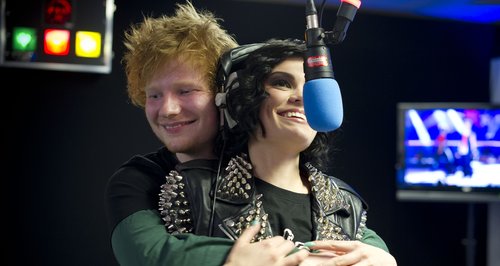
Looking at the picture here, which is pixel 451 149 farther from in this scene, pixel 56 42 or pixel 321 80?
pixel 321 80

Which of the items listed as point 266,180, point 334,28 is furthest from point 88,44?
point 334,28

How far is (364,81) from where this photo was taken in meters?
5.54

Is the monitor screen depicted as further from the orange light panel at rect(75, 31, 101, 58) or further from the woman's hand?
the woman's hand

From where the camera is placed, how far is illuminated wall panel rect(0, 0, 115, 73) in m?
4.55

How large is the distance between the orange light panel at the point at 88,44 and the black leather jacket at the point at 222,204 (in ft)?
9.08

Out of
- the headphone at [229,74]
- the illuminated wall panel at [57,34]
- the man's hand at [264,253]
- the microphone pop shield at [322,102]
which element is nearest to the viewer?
the microphone pop shield at [322,102]

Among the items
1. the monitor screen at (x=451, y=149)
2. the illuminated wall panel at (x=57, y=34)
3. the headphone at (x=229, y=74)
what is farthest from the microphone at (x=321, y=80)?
the monitor screen at (x=451, y=149)

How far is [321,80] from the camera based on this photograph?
1603 millimetres

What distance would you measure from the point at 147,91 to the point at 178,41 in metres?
0.15

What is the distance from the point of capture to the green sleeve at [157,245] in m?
1.79

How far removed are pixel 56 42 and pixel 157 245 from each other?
9.69ft

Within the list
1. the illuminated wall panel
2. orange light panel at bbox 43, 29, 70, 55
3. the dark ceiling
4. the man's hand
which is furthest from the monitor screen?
the man's hand

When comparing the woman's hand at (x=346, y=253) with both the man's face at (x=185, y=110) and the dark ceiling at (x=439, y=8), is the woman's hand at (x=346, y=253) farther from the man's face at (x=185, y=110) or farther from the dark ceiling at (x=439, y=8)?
the dark ceiling at (x=439, y=8)

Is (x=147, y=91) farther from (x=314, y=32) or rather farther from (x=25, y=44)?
(x=25, y=44)
